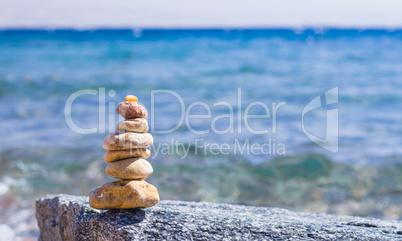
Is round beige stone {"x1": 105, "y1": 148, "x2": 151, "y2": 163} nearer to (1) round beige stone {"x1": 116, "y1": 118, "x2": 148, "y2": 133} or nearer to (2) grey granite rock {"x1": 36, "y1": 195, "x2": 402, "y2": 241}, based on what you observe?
(1) round beige stone {"x1": 116, "y1": 118, "x2": 148, "y2": 133}

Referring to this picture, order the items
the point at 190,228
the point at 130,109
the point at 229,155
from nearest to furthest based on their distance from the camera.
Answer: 1. the point at 190,228
2. the point at 130,109
3. the point at 229,155

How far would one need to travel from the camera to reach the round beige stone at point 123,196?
2301 mm

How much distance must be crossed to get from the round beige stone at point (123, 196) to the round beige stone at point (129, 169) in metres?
0.05

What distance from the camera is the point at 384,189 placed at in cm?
624

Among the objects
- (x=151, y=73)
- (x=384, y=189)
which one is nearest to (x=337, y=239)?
(x=384, y=189)

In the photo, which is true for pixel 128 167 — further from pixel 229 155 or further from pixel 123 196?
pixel 229 155

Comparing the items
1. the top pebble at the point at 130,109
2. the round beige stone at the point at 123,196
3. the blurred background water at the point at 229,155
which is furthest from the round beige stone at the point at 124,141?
the blurred background water at the point at 229,155

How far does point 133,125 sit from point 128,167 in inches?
9.8

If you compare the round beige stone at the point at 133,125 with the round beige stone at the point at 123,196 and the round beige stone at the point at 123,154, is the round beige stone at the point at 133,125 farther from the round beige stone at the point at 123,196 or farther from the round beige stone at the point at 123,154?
the round beige stone at the point at 123,196

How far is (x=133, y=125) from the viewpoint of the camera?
235 centimetres

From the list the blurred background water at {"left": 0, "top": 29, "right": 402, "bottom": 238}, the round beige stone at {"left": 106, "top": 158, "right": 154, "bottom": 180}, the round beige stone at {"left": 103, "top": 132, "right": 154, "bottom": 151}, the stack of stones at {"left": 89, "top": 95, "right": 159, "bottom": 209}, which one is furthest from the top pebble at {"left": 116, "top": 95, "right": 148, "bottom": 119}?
the blurred background water at {"left": 0, "top": 29, "right": 402, "bottom": 238}

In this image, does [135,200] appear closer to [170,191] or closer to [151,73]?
[170,191]

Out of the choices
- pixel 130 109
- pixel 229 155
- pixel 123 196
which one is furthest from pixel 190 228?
pixel 229 155

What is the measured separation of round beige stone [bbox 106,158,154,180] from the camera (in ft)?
7.61
